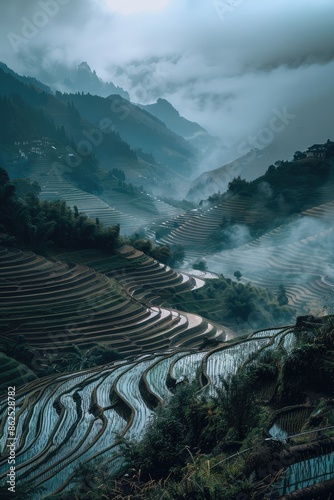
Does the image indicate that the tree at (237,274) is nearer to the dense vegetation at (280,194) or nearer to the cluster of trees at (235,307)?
the cluster of trees at (235,307)

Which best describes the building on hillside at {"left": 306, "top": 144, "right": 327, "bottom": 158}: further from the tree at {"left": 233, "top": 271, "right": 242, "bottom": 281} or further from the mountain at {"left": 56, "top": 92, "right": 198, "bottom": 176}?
the mountain at {"left": 56, "top": 92, "right": 198, "bottom": 176}

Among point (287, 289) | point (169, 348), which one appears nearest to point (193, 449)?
point (169, 348)

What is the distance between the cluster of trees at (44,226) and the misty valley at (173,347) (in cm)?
8


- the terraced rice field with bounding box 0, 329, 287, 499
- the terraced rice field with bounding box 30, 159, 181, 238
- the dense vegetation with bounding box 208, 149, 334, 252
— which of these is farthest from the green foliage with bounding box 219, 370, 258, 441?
the terraced rice field with bounding box 30, 159, 181, 238

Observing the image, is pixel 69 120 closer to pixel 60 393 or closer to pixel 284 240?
pixel 284 240

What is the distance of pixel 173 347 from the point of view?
61.2ft

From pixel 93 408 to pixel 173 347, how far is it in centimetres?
828

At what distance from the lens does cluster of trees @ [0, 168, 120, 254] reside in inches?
908

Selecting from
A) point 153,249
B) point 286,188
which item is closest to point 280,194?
point 286,188

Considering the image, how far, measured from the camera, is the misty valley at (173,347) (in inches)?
235

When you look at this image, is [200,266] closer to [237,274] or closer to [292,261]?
[237,274]

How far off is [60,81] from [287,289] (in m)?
169

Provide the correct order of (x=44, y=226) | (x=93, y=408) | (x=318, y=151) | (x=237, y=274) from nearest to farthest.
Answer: (x=93, y=408) → (x=44, y=226) → (x=237, y=274) → (x=318, y=151)

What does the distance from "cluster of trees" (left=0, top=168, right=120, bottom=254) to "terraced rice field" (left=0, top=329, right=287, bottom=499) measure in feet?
34.5
